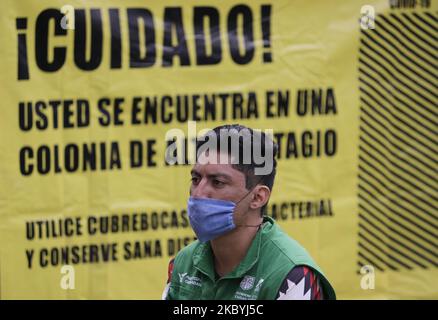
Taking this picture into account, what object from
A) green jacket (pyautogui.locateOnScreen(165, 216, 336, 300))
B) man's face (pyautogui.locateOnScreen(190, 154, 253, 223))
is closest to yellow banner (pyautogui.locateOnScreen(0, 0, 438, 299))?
green jacket (pyautogui.locateOnScreen(165, 216, 336, 300))

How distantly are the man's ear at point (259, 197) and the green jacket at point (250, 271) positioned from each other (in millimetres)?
95

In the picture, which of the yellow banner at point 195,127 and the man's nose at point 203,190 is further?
the yellow banner at point 195,127

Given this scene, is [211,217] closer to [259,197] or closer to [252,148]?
[259,197]

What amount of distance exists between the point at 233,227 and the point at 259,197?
0.16 metres

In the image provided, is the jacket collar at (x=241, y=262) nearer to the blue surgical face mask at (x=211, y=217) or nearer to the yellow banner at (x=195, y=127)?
the blue surgical face mask at (x=211, y=217)

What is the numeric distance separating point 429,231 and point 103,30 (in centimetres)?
262

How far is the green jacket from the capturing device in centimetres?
327

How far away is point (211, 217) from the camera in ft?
11.3

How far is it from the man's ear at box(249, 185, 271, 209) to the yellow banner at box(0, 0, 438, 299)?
208cm

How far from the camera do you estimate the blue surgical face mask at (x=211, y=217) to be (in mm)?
3451

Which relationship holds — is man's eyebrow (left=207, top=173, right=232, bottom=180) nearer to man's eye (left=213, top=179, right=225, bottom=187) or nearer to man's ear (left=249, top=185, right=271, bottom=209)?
man's eye (left=213, top=179, right=225, bottom=187)

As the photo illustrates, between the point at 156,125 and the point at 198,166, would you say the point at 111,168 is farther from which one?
the point at 198,166

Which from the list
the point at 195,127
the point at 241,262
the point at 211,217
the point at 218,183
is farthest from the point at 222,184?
the point at 195,127

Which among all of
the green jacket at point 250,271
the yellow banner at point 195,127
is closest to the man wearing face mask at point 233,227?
the green jacket at point 250,271
